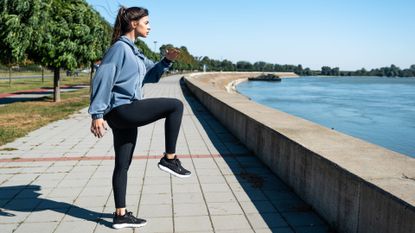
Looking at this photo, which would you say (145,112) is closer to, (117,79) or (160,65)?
(117,79)

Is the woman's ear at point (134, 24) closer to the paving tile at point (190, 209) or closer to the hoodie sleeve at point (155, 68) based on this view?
the hoodie sleeve at point (155, 68)

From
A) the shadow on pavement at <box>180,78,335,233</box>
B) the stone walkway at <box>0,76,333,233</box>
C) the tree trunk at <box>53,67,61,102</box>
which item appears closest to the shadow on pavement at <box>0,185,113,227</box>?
the stone walkway at <box>0,76,333,233</box>

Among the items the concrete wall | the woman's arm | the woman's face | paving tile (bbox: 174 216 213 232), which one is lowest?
paving tile (bbox: 174 216 213 232)

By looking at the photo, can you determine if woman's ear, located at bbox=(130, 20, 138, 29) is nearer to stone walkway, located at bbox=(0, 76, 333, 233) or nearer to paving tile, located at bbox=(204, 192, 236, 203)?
stone walkway, located at bbox=(0, 76, 333, 233)

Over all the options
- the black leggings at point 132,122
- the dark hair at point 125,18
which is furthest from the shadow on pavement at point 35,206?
the dark hair at point 125,18

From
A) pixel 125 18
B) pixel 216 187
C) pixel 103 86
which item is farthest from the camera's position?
pixel 216 187

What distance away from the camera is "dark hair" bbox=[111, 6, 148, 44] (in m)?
3.31

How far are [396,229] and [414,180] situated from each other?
620 mm

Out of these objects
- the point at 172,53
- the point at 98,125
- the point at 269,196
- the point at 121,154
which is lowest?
the point at 269,196

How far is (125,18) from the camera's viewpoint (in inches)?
131

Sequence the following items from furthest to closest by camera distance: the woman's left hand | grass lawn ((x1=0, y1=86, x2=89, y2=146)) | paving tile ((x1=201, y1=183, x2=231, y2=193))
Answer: grass lawn ((x1=0, y1=86, x2=89, y2=146)), paving tile ((x1=201, y1=183, x2=231, y2=193)), the woman's left hand

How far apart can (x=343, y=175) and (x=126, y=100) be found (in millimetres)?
1926

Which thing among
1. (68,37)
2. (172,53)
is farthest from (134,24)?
(68,37)

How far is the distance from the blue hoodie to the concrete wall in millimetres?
1903
